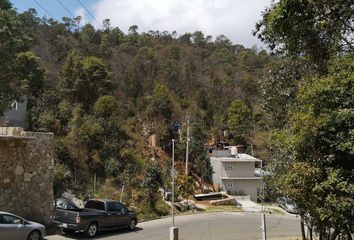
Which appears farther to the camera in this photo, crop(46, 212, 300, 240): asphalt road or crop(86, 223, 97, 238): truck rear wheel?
crop(46, 212, 300, 240): asphalt road

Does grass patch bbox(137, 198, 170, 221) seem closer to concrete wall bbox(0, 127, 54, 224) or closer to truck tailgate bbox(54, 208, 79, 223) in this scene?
truck tailgate bbox(54, 208, 79, 223)

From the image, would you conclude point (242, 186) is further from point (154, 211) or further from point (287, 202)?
point (287, 202)

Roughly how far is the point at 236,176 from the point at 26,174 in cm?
3363

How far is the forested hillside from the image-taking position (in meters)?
32.4

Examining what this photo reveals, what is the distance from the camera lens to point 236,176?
49531 mm

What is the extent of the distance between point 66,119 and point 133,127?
38.7 ft

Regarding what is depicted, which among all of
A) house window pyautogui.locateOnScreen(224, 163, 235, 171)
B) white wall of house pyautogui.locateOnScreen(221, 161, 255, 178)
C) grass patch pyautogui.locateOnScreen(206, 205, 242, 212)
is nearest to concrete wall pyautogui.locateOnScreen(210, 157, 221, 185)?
white wall of house pyautogui.locateOnScreen(221, 161, 255, 178)

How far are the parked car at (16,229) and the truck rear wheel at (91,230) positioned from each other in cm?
316

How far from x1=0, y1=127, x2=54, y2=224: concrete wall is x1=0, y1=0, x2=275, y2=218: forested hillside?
7.22 feet

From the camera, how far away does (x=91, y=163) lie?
125 ft

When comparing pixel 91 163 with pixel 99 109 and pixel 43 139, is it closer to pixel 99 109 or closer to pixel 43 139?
pixel 99 109

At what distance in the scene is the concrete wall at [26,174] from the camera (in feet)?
60.8

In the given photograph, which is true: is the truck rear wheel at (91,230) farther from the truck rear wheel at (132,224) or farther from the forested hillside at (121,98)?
the forested hillside at (121,98)

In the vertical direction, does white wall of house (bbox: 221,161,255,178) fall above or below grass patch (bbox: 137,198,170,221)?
above
